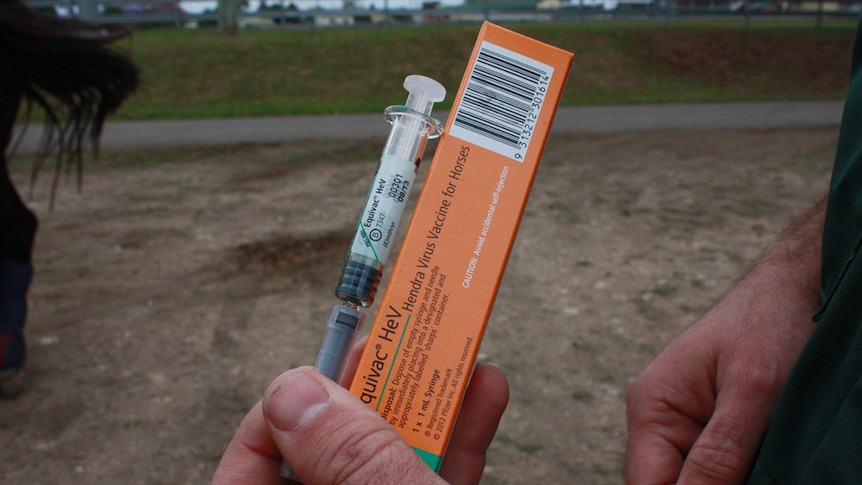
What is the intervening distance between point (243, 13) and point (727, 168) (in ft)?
51.0

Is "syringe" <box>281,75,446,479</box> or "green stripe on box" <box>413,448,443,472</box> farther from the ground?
"syringe" <box>281,75,446,479</box>

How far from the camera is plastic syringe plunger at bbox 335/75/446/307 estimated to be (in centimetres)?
92

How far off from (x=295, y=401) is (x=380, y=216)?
0.81ft

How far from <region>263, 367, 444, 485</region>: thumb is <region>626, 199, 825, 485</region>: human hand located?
0.48 metres

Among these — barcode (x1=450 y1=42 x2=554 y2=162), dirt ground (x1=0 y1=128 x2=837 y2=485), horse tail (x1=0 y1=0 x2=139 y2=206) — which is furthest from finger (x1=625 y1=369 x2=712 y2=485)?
horse tail (x1=0 y1=0 x2=139 y2=206)

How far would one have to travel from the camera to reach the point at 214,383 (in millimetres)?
3076

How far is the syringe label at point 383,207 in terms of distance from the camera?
94 cm

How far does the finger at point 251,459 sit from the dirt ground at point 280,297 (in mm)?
1695

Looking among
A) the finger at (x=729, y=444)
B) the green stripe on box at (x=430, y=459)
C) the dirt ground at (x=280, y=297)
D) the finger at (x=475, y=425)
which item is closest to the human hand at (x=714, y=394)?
the finger at (x=729, y=444)

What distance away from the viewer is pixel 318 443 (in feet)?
2.78

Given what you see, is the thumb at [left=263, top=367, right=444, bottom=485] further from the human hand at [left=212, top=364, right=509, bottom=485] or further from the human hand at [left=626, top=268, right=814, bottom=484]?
the human hand at [left=626, top=268, right=814, bottom=484]

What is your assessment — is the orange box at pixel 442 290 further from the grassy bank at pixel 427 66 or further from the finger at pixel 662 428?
the grassy bank at pixel 427 66

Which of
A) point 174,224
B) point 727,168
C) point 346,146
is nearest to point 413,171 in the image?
point 174,224

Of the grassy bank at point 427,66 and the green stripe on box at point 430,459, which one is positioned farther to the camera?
the grassy bank at point 427,66
